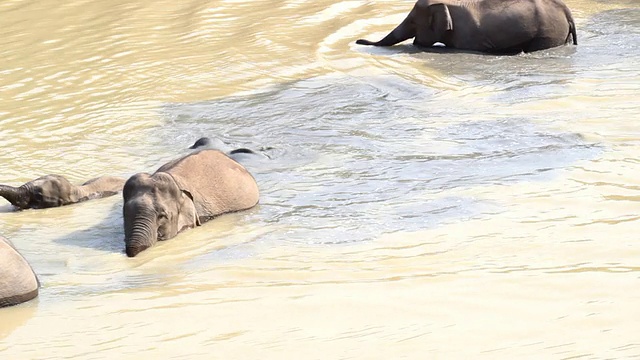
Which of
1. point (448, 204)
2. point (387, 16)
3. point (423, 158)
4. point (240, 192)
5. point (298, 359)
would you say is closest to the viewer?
point (298, 359)

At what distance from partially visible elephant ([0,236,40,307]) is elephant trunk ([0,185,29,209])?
1949 mm

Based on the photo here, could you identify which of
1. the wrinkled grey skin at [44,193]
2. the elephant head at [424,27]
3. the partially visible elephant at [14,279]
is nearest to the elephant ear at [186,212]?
the wrinkled grey skin at [44,193]

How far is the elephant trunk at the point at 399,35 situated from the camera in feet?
46.9

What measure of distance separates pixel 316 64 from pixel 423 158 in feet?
14.0

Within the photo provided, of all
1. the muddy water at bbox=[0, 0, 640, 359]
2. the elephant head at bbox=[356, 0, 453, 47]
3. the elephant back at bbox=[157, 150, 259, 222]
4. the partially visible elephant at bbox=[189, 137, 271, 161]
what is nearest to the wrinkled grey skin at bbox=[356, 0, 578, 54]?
the elephant head at bbox=[356, 0, 453, 47]

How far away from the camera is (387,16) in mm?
16250

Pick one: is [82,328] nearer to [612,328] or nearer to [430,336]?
[430,336]

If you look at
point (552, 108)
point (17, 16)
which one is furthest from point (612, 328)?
point (17, 16)

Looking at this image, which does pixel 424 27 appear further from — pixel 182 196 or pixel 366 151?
pixel 182 196

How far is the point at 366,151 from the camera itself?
980 centimetres

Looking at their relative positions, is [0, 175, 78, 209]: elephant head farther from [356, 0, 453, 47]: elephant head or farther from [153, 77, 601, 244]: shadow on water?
[356, 0, 453, 47]: elephant head

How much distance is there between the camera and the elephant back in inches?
328

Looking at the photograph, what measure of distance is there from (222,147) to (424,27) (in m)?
4.85

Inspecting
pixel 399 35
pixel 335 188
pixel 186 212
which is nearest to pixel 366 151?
pixel 335 188
